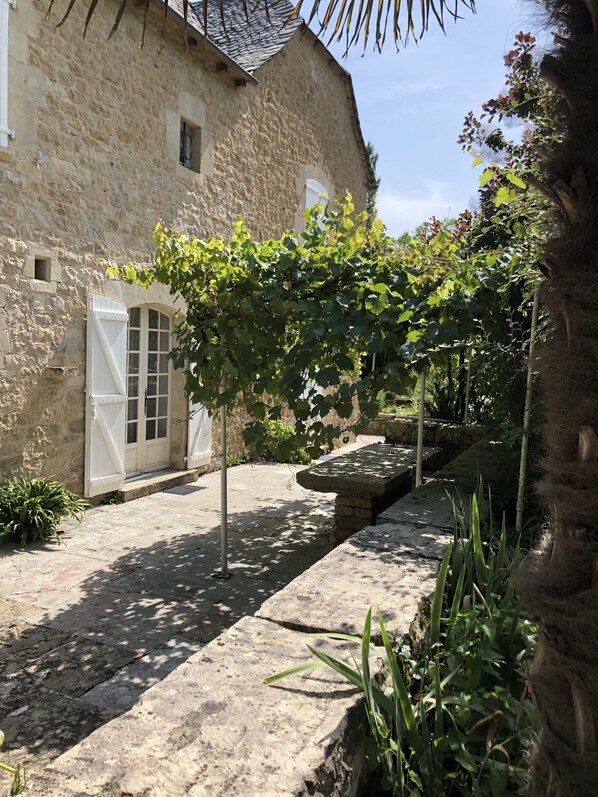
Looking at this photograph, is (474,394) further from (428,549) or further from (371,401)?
(428,549)

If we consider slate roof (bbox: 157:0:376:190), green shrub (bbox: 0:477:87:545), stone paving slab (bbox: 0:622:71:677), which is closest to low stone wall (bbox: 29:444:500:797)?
stone paving slab (bbox: 0:622:71:677)

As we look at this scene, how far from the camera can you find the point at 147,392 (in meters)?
7.78

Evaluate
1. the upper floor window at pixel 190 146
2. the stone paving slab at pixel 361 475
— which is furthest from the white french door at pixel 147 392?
the stone paving slab at pixel 361 475

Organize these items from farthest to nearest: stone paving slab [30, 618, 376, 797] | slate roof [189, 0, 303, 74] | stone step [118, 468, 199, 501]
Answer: slate roof [189, 0, 303, 74], stone step [118, 468, 199, 501], stone paving slab [30, 618, 376, 797]

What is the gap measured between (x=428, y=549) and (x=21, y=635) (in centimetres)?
241

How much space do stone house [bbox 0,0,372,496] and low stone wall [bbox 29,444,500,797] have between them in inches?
122

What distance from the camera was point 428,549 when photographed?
2.85 m

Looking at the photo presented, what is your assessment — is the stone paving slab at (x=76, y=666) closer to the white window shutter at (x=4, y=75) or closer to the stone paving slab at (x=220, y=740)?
the stone paving slab at (x=220, y=740)

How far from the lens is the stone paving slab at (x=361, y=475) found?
4625 mm

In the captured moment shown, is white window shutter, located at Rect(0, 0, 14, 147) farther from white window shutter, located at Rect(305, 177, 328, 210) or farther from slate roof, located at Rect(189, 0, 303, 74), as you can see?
white window shutter, located at Rect(305, 177, 328, 210)

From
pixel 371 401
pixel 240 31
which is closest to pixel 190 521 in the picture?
pixel 371 401

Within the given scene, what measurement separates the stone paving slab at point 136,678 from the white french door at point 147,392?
432cm

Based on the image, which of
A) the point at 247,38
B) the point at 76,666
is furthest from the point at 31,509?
the point at 247,38

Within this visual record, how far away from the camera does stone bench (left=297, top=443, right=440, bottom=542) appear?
183 inches
